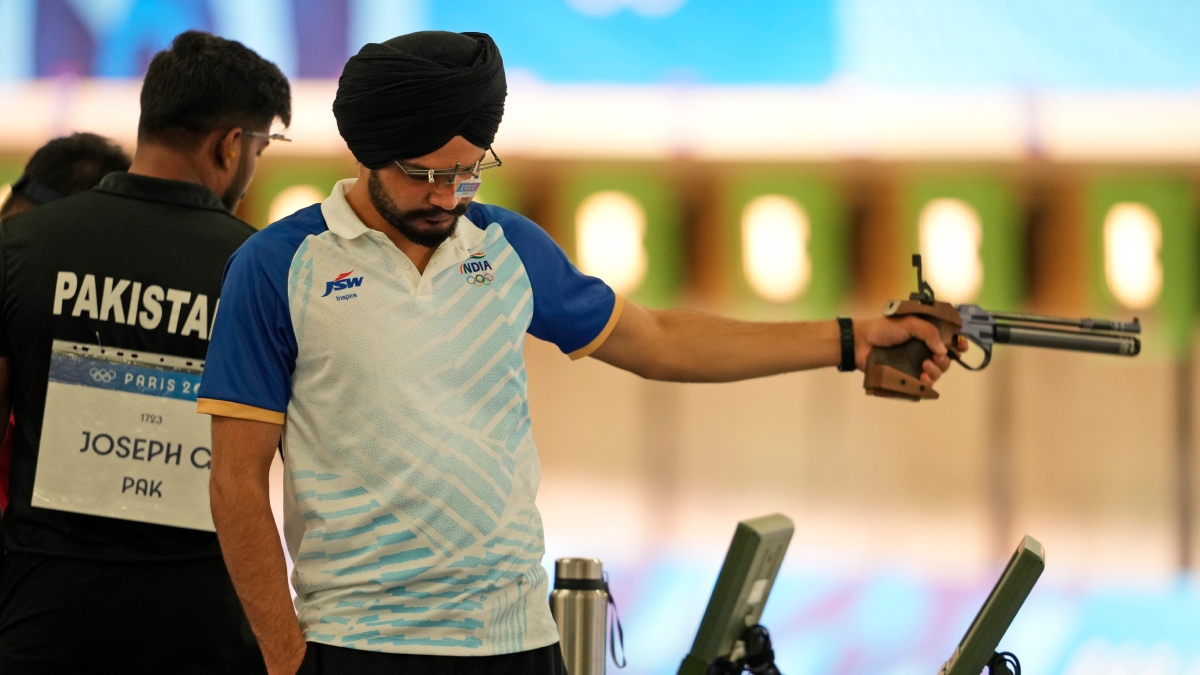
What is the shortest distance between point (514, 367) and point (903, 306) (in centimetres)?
74

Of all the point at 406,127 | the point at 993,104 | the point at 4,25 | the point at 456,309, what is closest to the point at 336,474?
the point at 456,309

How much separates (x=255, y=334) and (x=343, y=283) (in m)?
0.12

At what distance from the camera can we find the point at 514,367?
1.58m

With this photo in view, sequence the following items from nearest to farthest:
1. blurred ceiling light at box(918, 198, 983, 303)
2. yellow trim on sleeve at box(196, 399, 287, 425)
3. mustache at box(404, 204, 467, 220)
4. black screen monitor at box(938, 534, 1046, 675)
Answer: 1. yellow trim on sleeve at box(196, 399, 287, 425)
2. mustache at box(404, 204, 467, 220)
3. black screen monitor at box(938, 534, 1046, 675)
4. blurred ceiling light at box(918, 198, 983, 303)

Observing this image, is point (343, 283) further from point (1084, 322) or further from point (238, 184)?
point (1084, 322)

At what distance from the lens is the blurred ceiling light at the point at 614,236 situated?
13.3ft

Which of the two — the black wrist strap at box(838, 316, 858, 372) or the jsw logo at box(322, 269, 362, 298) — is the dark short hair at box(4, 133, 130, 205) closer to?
the jsw logo at box(322, 269, 362, 298)

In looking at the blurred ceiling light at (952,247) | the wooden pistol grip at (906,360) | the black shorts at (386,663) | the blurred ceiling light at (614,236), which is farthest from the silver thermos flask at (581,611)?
the blurred ceiling light at (952,247)

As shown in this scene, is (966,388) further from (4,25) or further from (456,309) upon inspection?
(4,25)

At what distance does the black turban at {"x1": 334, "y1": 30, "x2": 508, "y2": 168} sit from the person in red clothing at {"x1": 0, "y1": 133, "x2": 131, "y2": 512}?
119cm

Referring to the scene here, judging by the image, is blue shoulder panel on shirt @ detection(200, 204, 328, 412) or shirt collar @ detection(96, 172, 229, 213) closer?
blue shoulder panel on shirt @ detection(200, 204, 328, 412)

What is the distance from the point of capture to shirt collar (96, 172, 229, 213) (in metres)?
1.98

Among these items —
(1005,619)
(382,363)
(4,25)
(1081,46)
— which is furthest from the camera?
(4,25)

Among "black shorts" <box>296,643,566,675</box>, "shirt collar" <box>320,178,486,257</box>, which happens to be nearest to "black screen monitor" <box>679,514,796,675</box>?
"black shorts" <box>296,643,566,675</box>
